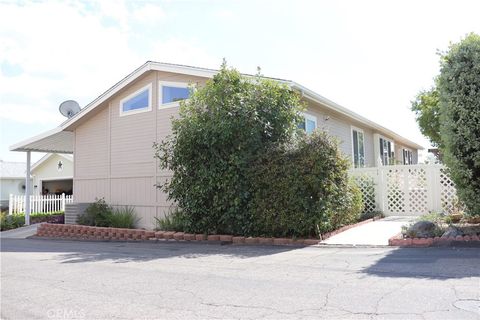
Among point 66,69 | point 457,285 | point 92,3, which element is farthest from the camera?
point 66,69

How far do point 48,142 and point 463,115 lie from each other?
657 inches

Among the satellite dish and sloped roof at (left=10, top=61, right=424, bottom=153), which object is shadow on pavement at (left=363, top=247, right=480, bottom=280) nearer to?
sloped roof at (left=10, top=61, right=424, bottom=153)

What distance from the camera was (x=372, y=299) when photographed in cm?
483

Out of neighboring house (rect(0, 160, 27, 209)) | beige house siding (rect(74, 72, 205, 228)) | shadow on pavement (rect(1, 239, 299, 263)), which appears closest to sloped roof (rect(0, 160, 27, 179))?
neighboring house (rect(0, 160, 27, 209))

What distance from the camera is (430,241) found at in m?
8.08

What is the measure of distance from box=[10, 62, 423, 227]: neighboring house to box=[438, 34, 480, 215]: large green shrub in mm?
4494

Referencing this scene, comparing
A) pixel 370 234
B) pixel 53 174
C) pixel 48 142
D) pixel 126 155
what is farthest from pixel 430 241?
pixel 53 174

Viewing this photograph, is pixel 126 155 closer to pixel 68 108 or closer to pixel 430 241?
pixel 68 108

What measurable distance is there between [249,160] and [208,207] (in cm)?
172

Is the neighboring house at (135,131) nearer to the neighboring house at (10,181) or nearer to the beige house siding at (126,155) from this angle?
the beige house siding at (126,155)

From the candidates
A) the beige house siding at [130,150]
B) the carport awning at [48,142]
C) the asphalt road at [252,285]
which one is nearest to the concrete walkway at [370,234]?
the asphalt road at [252,285]

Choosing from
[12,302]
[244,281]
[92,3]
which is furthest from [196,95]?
[12,302]

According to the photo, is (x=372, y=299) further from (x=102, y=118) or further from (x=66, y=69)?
(x=102, y=118)

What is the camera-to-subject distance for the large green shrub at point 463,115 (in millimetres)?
8109
